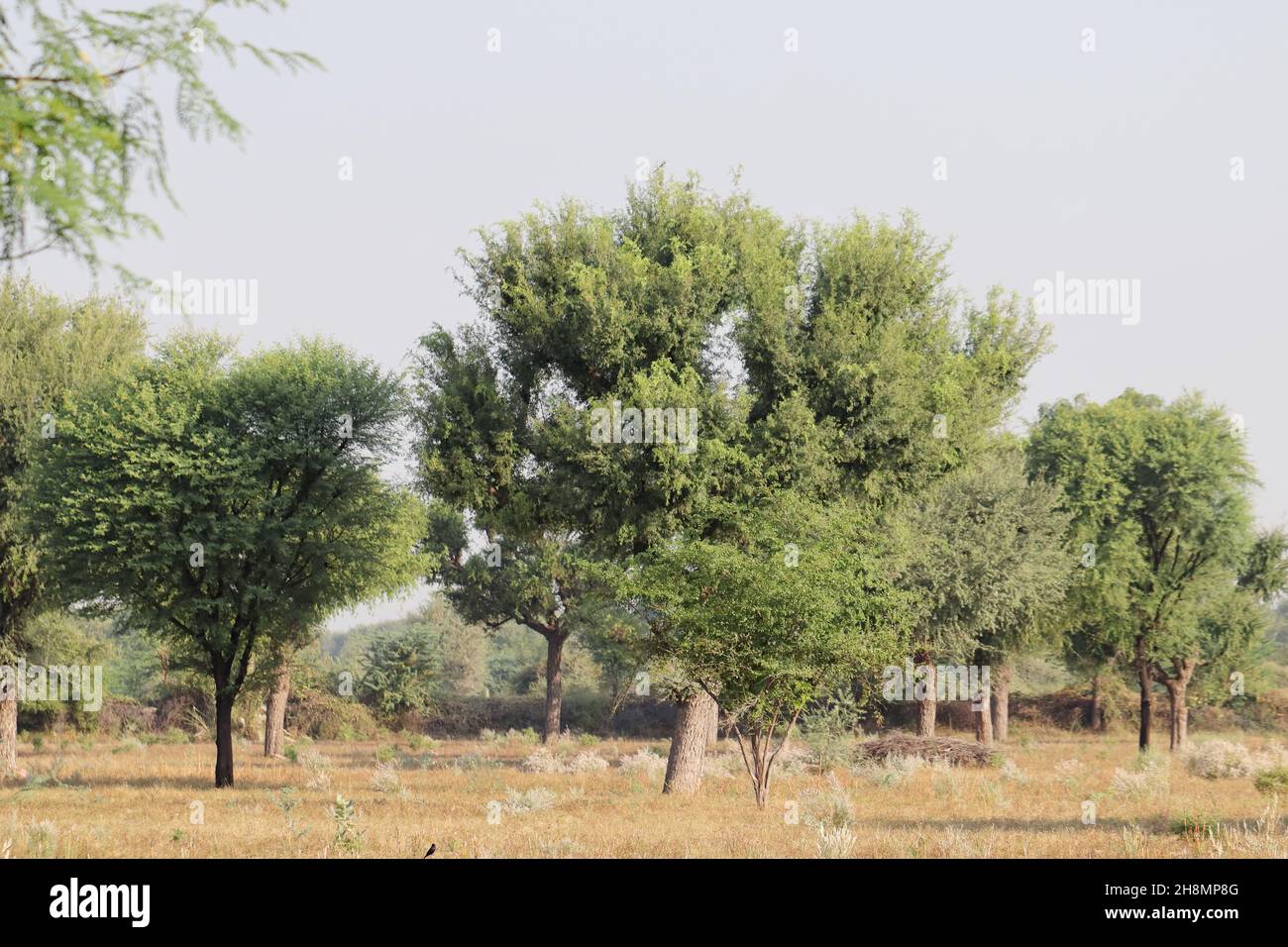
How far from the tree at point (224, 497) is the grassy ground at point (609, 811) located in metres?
4.65

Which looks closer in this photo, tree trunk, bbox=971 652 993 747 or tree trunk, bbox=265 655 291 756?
tree trunk, bbox=265 655 291 756

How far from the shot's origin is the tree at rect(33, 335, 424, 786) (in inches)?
1124

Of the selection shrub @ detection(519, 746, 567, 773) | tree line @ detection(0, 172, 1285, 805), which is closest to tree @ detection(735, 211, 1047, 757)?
tree line @ detection(0, 172, 1285, 805)

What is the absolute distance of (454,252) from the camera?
28281 millimetres

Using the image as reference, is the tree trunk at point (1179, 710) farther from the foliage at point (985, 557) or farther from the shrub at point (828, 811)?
the shrub at point (828, 811)

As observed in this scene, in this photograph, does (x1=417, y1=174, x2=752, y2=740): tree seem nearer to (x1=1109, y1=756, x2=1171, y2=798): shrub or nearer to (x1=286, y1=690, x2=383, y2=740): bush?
(x1=1109, y1=756, x2=1171, y2=798): shrub

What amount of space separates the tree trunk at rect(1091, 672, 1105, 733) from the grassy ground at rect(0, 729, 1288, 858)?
22490mm

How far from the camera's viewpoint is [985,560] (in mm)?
40469

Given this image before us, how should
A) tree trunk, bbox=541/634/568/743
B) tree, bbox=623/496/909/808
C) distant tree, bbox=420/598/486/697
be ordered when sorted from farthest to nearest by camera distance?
1. distant tree, bbox=420/598/486/697
2. tree trunk, bbox=541/634/568/743
3. tree, bbox=623/496/909/808

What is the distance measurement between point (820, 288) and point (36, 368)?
2342 centimetres

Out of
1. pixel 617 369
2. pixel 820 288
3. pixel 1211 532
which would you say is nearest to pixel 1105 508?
pixel 1211 532

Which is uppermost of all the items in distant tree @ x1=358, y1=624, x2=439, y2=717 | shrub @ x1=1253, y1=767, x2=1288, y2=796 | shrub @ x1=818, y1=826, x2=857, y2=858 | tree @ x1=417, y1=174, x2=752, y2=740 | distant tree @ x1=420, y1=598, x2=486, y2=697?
tree @ x1=417, y1=174, x2=752, y2=740
